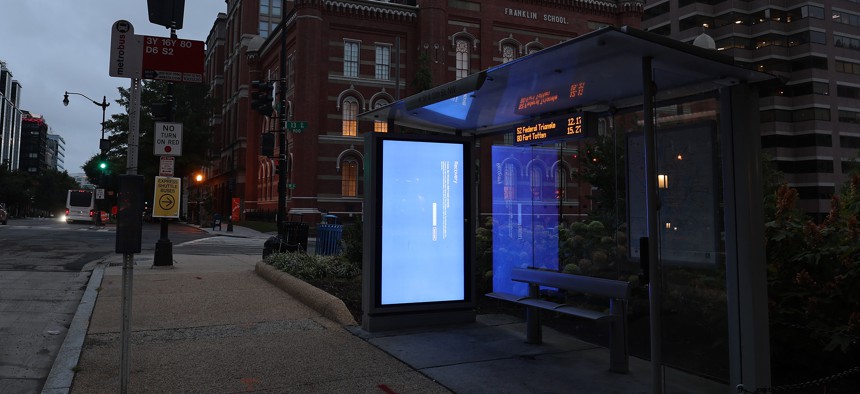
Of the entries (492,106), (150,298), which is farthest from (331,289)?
(492,106)

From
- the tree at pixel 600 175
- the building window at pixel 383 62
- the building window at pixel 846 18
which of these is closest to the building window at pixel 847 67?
the building window at pixel 846 18

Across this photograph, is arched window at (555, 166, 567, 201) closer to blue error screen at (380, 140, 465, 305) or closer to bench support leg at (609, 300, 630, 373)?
blue error screen at (380, 140, 465, 305)

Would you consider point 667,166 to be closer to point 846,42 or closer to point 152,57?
point 152,57

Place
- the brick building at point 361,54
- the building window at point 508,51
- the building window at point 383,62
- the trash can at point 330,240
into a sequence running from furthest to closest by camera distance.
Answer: the building window at point 508,51, the building window at point 383,62, the brick building at point 361,54, the trash can at point 330,240

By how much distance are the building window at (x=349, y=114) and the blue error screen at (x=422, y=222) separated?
1355 inches

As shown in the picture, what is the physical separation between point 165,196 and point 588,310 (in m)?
6.70

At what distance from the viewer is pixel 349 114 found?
41.3 meters

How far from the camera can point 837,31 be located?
68312mm

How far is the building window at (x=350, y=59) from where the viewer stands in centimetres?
4109

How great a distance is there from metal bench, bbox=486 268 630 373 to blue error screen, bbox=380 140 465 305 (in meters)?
0.75

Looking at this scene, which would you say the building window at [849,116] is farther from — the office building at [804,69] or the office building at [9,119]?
the office building at [9,119]

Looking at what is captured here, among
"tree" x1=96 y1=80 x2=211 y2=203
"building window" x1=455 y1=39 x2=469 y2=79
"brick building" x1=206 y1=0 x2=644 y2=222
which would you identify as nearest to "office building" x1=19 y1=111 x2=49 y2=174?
"tree" x1=96 y1=80 x2=211 y2=203

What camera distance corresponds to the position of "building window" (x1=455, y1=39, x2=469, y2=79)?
4350 cm

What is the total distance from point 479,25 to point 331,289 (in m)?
37.3
